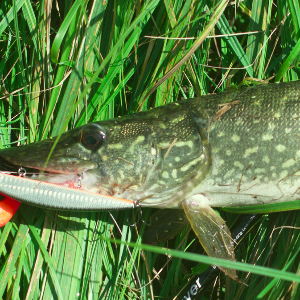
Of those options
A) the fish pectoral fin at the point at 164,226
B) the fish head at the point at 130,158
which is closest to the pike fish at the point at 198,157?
the fish head at the point at 130,158

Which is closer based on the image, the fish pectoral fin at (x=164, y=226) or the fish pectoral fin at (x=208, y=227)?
the fish pectoral fin at (x=208, y=227)

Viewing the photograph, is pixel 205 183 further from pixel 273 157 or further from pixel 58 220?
pixel 58 220

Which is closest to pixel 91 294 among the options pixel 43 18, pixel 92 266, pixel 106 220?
pixel 92 266

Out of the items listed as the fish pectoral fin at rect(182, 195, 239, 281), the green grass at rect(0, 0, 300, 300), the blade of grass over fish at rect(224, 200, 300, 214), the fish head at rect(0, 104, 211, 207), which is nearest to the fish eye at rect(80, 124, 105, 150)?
the fish head at rect(0, 104, 211, 207)

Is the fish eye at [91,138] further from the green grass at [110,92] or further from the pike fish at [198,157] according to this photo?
the green grass at [110,92]

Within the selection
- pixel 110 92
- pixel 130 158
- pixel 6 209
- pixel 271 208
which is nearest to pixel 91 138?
pixel 130 158

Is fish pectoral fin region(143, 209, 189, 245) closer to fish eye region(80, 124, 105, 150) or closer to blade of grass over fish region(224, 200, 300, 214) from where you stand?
blade of grass over fish region(224, 200, 300, 214)

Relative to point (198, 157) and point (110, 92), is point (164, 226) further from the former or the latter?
point (110, 92)
